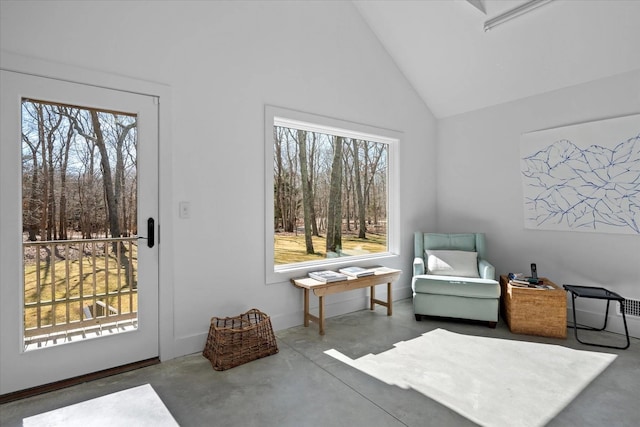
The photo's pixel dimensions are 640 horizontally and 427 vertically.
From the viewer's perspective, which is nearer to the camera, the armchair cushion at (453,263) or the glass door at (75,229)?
the glass door at (75,229)

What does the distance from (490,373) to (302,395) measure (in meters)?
1.33

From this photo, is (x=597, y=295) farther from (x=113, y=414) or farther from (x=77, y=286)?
(x=77, y=286)

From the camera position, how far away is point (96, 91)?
2.35 m

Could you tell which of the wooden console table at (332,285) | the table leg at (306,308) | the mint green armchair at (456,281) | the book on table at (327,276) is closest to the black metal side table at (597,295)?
the mint green armchair at (456,281)

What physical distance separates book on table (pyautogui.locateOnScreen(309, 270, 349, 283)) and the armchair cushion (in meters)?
1.09

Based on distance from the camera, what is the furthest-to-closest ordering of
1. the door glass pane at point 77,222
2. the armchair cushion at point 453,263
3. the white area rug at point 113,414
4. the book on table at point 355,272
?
the armchair cushion at point 453,263
the book on table at point 355,272
the door glass pane at point 77,222
the white area rug at point 113,414

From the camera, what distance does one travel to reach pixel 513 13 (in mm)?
3055

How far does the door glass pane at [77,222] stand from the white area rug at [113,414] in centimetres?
49

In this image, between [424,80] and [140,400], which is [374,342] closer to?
[140,400]

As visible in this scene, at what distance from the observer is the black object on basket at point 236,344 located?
2.50 m

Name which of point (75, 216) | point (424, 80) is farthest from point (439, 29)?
point (75, 216)

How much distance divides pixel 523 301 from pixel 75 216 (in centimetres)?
372

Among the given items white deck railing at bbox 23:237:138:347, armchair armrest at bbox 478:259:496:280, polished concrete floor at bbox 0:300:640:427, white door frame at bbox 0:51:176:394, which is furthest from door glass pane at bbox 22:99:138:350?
armchair armrest at bbox 478:259:496:280

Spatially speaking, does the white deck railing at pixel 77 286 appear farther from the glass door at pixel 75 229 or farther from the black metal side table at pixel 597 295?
the black metal side table at pixel 597 295
